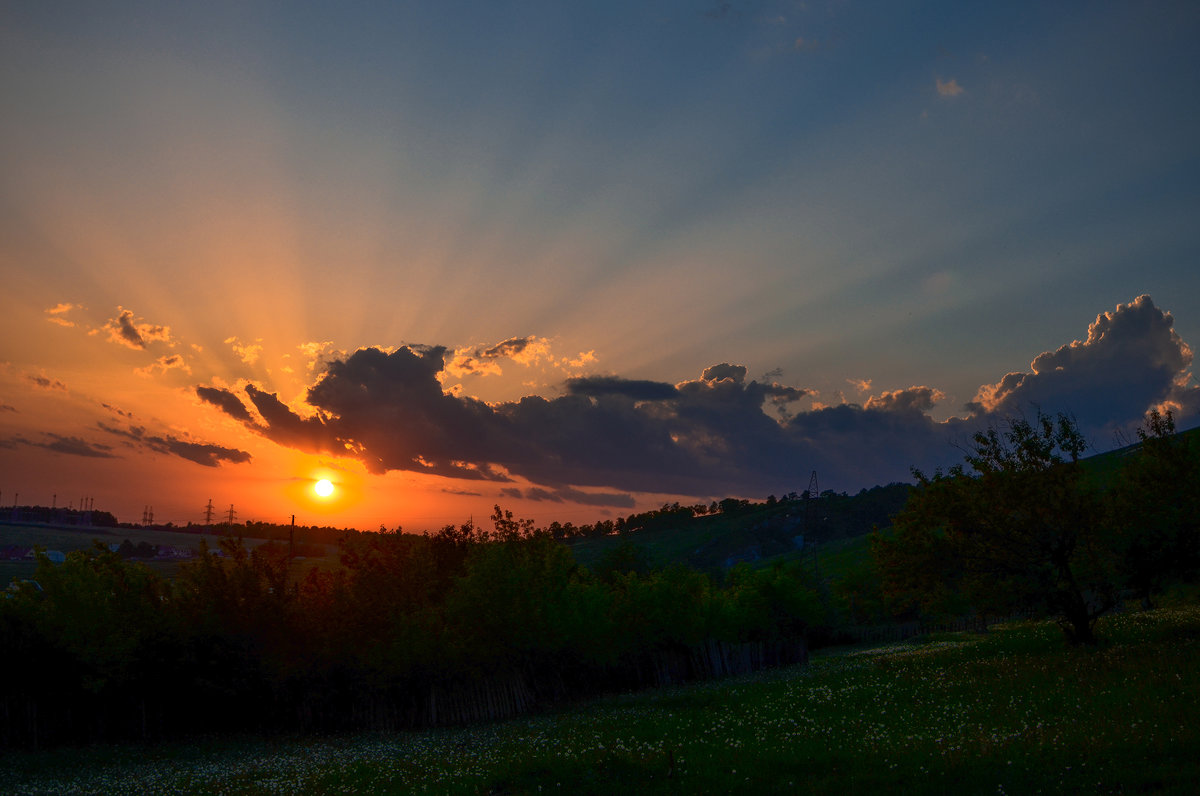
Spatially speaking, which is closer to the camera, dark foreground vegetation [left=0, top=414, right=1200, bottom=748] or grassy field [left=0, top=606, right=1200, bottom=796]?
grassy field [left=0, top=606, right=1200, bottom=796]

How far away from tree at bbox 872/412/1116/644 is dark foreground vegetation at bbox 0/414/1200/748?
101 millimetres

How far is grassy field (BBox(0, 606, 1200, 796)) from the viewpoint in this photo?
16.4 m

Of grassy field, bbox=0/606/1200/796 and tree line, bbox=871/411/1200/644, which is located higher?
tree line, bbox=871/411/1200/644

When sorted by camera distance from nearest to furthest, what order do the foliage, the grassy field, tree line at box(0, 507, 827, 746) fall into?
the grassy field, the foliage, tree line at box(0, 507, 827, 746)

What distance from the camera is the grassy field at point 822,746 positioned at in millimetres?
16375

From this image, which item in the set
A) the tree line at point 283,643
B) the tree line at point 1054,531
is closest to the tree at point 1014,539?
the tree line at point 1054,531

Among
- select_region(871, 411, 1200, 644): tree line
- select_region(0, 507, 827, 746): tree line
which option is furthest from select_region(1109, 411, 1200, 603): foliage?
select_region(0, 507, 827, 746): tree line

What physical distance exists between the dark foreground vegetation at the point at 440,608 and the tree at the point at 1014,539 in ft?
0.33

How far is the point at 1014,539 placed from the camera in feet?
121

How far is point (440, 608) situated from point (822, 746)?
3110 cm

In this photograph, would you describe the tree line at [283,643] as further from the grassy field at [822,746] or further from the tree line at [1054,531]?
the tree line at [1054,531]

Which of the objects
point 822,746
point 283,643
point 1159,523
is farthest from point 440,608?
point 1159,523

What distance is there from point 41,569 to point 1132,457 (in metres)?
A: 65.7

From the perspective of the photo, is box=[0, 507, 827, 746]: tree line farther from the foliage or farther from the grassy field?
the foliage
